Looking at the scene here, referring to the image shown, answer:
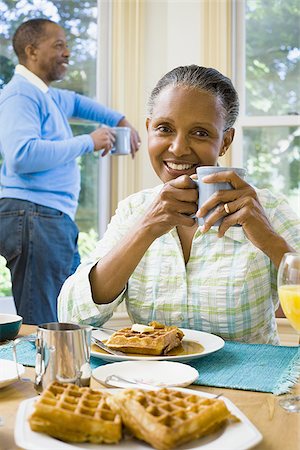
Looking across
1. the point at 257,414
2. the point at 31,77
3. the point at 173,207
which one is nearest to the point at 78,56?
the point at 31,77

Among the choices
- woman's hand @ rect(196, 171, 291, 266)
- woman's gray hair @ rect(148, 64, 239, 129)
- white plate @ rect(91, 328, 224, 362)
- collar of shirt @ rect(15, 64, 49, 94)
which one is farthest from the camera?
collar of shirt @ rect(15, 64, 49, 94)

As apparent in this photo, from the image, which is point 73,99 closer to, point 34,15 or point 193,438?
point 34,15

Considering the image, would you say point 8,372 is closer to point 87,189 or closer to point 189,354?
point 189,354

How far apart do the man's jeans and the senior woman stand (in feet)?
3.77

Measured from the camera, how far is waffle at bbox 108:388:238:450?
2.44 ft

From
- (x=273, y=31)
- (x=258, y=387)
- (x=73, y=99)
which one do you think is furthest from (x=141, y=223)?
(x=273, y=31)

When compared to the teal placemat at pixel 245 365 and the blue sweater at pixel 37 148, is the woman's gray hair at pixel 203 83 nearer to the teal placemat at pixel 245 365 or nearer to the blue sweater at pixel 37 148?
the teal placemat at pixel 245 365

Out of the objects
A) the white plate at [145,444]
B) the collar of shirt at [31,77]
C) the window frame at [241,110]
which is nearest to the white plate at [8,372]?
the white plate at [145,444]

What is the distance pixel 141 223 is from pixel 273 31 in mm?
2007

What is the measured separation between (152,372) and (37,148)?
177 centimetres

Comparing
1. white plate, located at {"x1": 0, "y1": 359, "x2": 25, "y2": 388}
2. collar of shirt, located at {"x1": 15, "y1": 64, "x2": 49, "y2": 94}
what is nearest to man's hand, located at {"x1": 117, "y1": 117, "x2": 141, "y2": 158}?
collar of shirt, located at {"x1": 15, "y1": 64, "x2": 49, "y2": 94}

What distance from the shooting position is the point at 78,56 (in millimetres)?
3354

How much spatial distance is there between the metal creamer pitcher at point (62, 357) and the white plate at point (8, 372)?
63 mm

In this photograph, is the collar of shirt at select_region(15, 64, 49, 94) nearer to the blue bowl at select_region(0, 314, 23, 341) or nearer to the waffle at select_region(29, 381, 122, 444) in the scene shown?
the blue bowl at select_region(0, 314, 23, 341)
